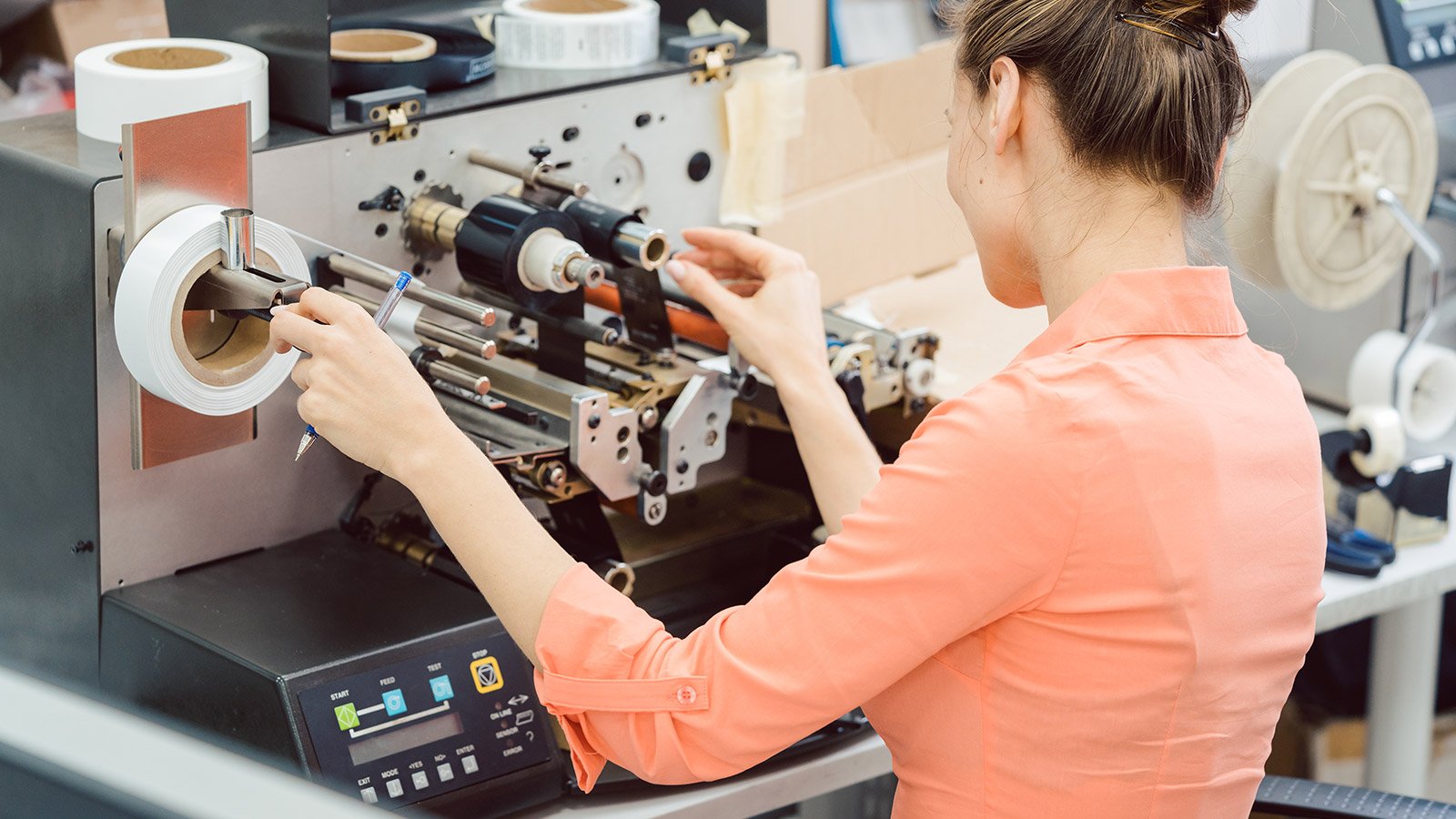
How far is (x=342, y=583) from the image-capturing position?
1390 mm

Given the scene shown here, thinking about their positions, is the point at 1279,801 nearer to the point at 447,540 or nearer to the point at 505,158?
the point at 447,540

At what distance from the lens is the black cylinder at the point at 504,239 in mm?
1372

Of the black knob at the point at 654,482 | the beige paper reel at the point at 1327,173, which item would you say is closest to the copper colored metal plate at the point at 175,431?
the black knob at the point at 654,482

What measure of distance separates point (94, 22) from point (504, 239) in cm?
146

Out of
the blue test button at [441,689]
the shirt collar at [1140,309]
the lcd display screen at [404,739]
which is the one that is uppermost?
the shirt collar at [1140,309]

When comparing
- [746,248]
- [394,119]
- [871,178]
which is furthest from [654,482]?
[871,178]

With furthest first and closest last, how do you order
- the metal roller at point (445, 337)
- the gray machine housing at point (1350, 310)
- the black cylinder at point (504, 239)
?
1. the gray machine housing at point (1350, 310)
2. the black cylinder at point (504, 239)
3. the metal roller at point (445, 337)

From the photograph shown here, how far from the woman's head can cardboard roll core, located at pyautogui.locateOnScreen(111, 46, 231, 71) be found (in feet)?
2.18

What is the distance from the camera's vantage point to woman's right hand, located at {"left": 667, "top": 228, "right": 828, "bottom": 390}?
1.48 meters

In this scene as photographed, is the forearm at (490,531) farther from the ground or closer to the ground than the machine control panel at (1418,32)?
closer to the ground

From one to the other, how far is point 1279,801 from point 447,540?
2.66ft

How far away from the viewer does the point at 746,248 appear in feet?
5.10

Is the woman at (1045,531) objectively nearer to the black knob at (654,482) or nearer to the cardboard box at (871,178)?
the black knob at (654,482)

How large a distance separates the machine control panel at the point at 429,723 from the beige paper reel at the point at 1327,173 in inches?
39.4
